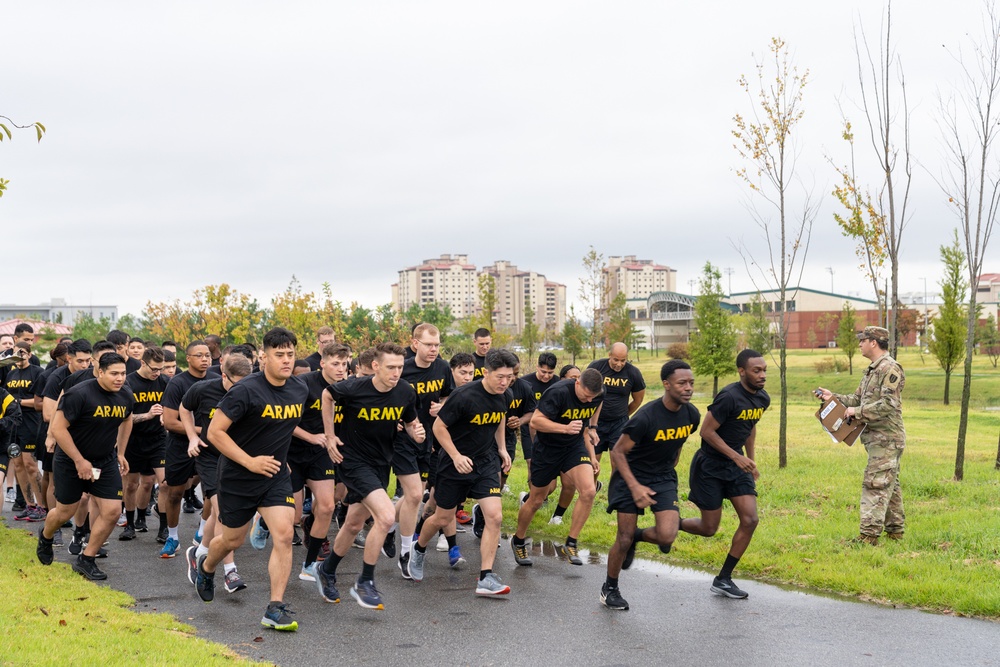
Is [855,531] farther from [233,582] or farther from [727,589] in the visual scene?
[233,582]

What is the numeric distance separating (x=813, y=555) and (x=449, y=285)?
191642 mm

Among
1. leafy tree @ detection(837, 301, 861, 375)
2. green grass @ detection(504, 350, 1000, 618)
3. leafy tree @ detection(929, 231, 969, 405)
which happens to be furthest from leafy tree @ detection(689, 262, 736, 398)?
green grass @ detection(504, 350, 1000, 618)

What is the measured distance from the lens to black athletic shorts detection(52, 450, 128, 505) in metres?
8.33

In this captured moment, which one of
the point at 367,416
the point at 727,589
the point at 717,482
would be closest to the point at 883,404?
the point at 717,482

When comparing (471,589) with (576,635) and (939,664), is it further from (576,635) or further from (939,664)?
(939,664)

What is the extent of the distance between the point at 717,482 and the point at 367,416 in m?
3.18

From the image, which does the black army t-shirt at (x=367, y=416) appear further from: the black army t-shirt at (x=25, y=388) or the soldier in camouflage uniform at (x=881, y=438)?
the black army t-shirt at (x=25, y=388)

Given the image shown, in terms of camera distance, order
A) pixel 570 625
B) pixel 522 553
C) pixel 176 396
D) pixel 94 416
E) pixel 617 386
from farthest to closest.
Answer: pixel 617 386 < pixel 176 396 < pixel 522 553 < pixel 94 416 < pixel 570 625

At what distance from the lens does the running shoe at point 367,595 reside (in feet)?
24.0

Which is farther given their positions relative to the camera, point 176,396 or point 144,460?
point 144,460

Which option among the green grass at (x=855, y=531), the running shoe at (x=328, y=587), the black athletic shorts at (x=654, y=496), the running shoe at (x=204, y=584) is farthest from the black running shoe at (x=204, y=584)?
the green grass at (x=855, y=531)

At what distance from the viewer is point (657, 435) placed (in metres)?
7.53

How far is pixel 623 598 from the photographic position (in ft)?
24.4

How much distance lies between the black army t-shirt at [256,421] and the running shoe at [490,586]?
2004 mm
